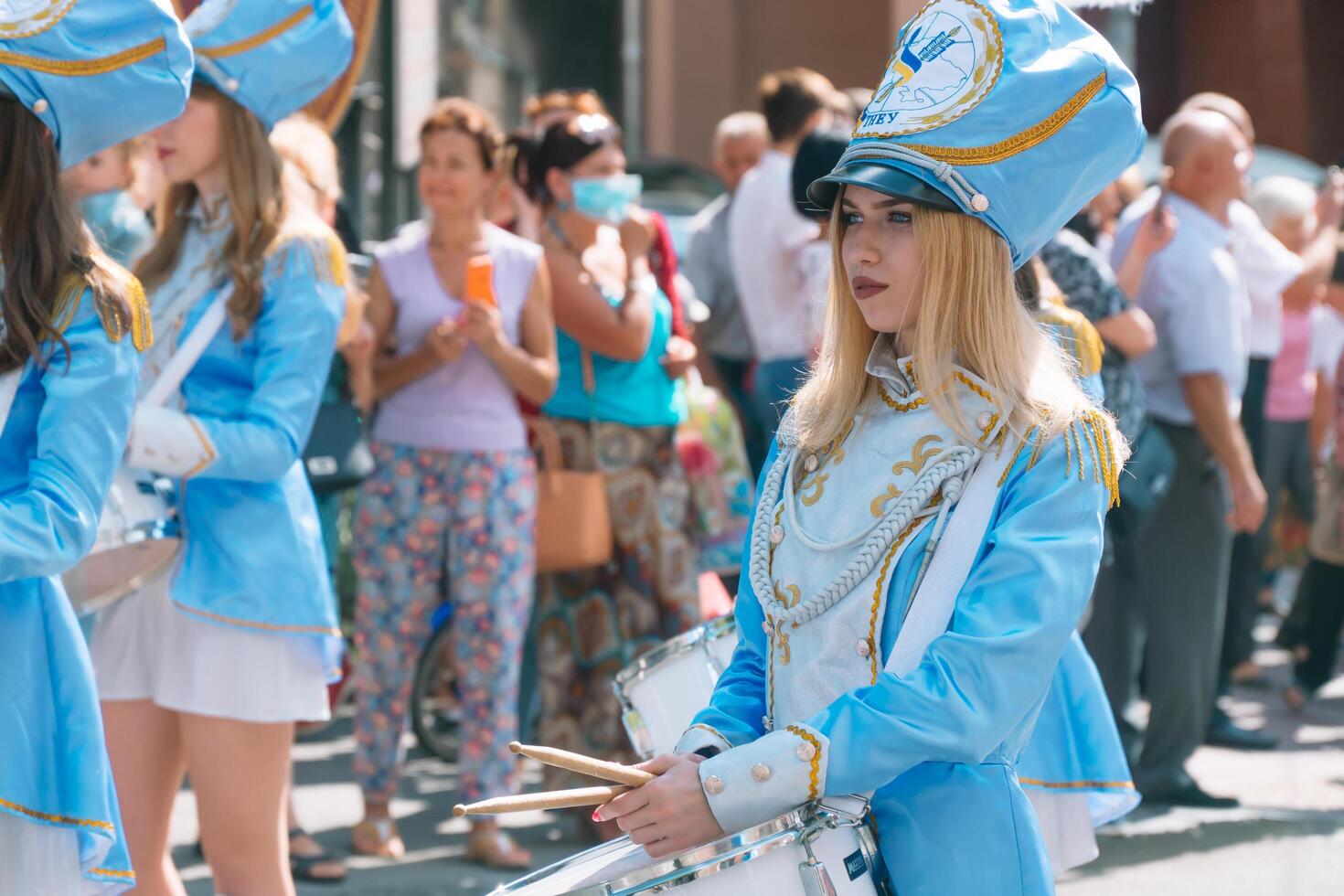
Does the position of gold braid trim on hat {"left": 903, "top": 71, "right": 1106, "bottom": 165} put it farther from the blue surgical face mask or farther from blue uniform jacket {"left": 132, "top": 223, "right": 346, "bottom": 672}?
the blue surgical face mask

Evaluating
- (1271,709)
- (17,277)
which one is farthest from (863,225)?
(1271,709)

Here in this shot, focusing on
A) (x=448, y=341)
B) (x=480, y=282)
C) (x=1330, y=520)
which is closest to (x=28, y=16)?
(x=480, y=282)

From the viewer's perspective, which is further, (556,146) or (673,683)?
(556,146)

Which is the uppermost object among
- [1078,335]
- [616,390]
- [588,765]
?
[1078,335]

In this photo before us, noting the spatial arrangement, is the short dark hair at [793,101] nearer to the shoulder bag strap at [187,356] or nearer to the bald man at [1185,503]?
the bald man at [1185,503]

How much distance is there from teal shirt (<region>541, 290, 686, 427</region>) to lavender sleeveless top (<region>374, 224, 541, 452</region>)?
8.4 inches

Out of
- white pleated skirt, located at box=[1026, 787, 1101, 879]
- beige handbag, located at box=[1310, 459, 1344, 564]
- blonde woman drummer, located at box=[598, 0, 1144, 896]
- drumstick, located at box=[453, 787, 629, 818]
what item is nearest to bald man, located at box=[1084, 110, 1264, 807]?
beige handbag, located at box=[1310, 459, 1344, 564]

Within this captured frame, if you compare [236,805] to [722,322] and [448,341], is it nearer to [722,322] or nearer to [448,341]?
[448,341]

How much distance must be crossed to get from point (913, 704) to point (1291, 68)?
16452mm

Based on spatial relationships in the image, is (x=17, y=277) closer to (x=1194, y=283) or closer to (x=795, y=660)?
(x=795, y=660)

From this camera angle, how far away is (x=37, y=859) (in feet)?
8.50

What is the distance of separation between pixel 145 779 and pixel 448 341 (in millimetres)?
2094

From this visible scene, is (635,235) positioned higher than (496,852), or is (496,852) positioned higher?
(635,235)

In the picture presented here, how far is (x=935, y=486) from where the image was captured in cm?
232
